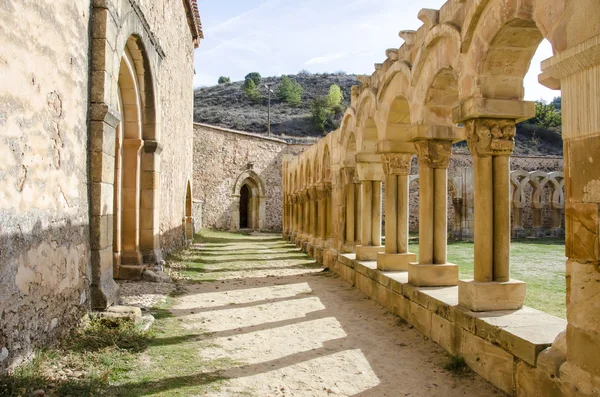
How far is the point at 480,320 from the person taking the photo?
3.91 meters

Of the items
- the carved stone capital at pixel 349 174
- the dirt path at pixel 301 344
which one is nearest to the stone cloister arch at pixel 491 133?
the dirt path at pixel 301 344

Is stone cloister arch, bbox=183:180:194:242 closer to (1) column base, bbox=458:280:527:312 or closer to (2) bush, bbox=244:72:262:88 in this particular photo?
(1) column base, bbox=458:280:527:312

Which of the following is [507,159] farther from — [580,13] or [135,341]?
[135,341]

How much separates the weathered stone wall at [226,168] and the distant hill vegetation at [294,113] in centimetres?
1169

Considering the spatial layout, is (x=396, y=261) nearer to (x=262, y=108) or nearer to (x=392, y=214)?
(x=392, y=214)

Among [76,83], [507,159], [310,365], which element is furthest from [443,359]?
[76,83]

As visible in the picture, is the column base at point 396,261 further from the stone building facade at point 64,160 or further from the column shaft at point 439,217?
the stone building facade at point 64,160

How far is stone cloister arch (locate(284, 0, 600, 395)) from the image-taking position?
8.94ft

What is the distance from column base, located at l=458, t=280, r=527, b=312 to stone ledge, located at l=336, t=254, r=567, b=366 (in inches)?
2.7

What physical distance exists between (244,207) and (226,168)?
13.1ft

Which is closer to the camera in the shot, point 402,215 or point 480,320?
point 480,320

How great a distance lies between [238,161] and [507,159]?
68.3 feet

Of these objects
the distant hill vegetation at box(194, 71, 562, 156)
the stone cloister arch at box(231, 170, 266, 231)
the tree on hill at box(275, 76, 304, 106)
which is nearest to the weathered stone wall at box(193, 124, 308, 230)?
the stone cloister arch at box(231, 170, 266, 231)

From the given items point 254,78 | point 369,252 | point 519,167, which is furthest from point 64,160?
point 254,78
